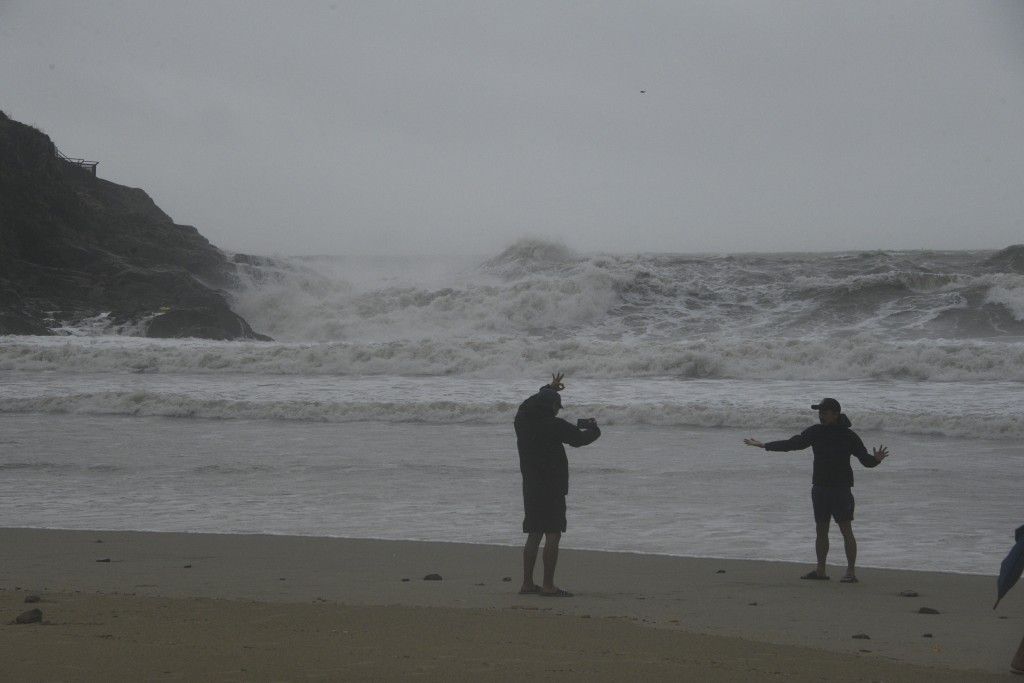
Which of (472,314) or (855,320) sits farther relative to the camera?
(472,314)

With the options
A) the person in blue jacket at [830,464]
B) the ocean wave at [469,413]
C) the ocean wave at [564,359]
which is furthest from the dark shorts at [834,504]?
the ocean wave at [564,359]

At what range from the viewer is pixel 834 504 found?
262 inches

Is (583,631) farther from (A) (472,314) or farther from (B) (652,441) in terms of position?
(A) (472,314)

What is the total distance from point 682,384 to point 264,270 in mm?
26363

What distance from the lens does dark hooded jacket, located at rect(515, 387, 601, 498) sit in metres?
6.23

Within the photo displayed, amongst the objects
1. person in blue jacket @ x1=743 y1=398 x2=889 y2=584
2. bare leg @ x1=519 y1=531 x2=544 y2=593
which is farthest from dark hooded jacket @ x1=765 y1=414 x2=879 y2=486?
bare leg @ x1=519 y1=531 x2=544 y2=593

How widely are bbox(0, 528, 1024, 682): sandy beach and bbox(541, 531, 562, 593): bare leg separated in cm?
14

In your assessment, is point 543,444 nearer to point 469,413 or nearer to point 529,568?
point 529,568

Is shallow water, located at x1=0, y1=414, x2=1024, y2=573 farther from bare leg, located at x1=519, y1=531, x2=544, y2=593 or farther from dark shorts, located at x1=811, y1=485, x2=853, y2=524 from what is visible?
bare leg, located at x1=519, y1=531, x2=544, y2=593

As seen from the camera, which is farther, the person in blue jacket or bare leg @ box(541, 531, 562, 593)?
the person in blue jacket

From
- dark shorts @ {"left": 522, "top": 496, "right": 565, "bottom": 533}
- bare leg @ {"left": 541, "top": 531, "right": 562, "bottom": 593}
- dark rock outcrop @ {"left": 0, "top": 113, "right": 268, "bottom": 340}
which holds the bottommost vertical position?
bare leg @ {"left": 541, "top": 531, "right": 562, "bottom": 593}

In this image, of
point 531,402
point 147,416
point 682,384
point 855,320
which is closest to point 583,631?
point 531,402

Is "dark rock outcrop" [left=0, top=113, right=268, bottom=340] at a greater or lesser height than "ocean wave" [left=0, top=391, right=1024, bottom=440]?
greater

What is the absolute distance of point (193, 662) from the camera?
4.12 m
